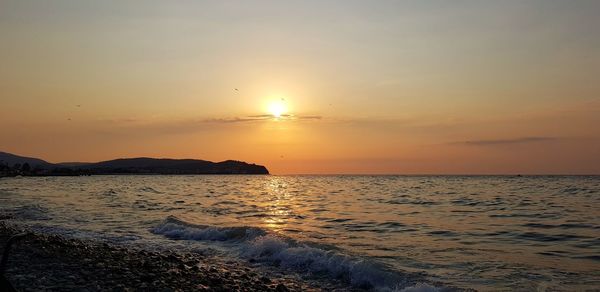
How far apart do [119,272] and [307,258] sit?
7230mm

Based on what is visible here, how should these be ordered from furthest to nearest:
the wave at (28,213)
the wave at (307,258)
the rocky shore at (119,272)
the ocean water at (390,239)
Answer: the wave at (28,213)
the ocean water at (390,239)
the wave at (307,258)
the rocky shore at (119,272)

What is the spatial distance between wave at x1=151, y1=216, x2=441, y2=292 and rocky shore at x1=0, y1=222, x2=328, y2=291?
155cm

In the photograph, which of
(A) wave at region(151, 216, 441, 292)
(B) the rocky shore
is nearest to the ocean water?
(A) wave at region(151, 216, 441, 292)

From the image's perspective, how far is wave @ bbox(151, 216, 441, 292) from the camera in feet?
49.0

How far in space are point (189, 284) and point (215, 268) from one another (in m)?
3.33

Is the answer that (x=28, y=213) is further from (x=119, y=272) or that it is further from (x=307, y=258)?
(x=307, y=258)

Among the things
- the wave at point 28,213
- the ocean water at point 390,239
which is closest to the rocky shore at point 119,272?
the ocean water at point 390,239

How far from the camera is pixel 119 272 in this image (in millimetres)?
13336

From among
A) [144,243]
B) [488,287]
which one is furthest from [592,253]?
[144,243]

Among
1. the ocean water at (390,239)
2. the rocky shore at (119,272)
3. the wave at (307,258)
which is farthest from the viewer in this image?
the ocean water at (390,239)

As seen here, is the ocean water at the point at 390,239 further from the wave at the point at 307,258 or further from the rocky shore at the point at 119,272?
the rocky shore at the point at 119,272

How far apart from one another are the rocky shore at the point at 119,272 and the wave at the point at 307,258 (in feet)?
5.07

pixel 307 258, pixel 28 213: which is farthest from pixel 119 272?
pixel 28 213

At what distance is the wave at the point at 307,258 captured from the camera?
1492cm
